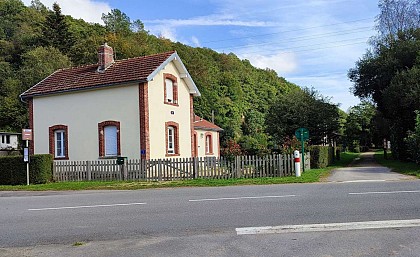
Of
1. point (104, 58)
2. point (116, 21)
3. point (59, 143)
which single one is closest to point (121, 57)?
point (116, 21)

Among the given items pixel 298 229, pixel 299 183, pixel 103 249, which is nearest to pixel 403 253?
pixel 298 229

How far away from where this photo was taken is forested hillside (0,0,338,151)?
162ft

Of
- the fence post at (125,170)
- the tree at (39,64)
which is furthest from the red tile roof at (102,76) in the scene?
the tree at (39,64)

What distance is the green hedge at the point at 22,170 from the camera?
69.2 feet

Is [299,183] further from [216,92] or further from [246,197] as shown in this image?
[216,92]

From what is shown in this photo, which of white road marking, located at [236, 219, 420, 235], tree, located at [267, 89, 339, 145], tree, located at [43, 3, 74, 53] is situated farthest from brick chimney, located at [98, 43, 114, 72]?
tree, located at [43, 3, 74, 53]

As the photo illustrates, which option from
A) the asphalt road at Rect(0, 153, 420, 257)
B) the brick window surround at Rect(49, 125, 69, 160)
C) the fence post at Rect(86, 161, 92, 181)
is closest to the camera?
the asphalt road at Rect(0, 153, 420, 257)

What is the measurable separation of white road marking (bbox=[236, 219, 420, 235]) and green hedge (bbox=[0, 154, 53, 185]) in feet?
53.0

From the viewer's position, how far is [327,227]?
7.69 metres

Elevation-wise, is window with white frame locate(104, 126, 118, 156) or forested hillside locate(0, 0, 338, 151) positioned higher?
forested hillside locate(0, 0, 338, 151)

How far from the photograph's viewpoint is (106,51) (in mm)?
26203

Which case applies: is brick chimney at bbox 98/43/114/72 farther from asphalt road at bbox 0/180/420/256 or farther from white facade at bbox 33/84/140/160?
asphalt road at bbox 0/180/420/256

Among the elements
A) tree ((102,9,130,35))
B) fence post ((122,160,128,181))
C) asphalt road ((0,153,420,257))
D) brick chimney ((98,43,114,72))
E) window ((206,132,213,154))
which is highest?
tree ((102,9,130,35))

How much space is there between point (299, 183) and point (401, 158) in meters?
21.1
